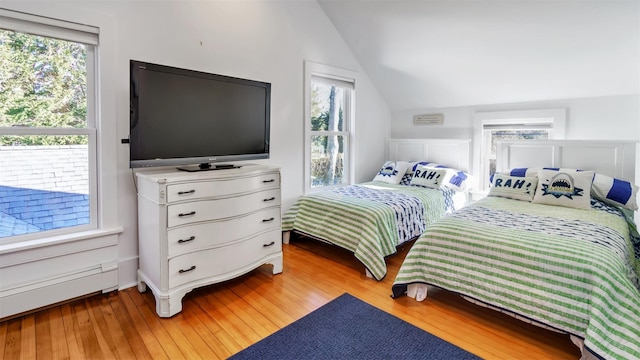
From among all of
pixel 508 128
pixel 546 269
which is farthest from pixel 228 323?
pixel 508 128

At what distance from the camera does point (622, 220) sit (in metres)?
2.45

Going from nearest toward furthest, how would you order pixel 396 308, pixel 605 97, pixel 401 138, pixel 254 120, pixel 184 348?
pixel 184 348 → pixel 396 308 → pixel 254 120 → pixel 605 97 → pixel 401 138

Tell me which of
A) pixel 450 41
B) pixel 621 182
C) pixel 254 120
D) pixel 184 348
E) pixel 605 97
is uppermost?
pixel 450 41

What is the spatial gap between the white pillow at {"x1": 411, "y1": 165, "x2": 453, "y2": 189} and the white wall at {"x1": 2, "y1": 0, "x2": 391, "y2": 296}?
0.78 m

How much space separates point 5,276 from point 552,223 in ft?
11.3

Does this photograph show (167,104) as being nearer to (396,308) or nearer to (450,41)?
(396,308)

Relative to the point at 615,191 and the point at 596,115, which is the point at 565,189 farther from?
the point at 596,115

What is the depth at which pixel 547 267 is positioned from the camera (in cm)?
174

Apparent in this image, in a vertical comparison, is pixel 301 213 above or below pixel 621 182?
below

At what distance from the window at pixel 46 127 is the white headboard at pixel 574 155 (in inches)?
148

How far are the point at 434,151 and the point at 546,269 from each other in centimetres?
270

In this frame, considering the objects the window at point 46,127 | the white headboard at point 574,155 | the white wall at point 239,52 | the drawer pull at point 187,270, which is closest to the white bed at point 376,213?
the white wall at point 239,52

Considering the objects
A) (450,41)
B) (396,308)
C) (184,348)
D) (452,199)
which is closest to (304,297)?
(396,308)

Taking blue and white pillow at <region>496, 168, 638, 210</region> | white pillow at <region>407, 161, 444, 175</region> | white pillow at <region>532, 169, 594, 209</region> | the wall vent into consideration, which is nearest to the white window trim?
white pillow at <region>407, 161, 444, 175</region>
